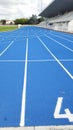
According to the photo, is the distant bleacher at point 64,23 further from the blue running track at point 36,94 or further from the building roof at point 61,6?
the blue running track at point 36,94

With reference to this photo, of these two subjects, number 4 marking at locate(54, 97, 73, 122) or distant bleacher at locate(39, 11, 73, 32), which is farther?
distant bleacher at locate(39, 11, 73, 32)

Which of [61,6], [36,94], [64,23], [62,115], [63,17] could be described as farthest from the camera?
[61,6]

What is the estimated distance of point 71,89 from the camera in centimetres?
628

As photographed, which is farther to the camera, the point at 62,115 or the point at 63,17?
the point at 63,17

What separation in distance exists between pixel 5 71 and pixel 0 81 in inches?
50.5

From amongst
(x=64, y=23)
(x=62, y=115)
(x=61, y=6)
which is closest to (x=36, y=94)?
(x=62, y=115)

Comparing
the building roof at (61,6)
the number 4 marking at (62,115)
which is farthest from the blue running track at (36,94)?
the building roof at (61,6)

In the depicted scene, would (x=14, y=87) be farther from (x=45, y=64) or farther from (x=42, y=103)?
(x=45, y=64)

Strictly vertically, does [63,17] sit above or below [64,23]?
above

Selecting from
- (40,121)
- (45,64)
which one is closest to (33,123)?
(40,121)

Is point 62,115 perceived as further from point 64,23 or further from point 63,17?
point 63,17

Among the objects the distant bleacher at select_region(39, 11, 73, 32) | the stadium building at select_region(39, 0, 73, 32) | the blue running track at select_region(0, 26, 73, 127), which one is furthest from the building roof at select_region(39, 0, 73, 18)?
the blue running track at select_region(0, 26, 73, 127)

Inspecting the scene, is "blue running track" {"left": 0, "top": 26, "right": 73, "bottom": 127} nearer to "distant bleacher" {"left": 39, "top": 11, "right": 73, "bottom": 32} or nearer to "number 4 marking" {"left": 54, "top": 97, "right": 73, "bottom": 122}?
"number 4 marking" {"left": 54, "top": 97, "right": 73, "bottom": 122}

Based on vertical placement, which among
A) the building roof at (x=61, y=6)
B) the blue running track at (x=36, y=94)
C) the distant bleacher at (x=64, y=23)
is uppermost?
the building roof at (x=61, y=6)
